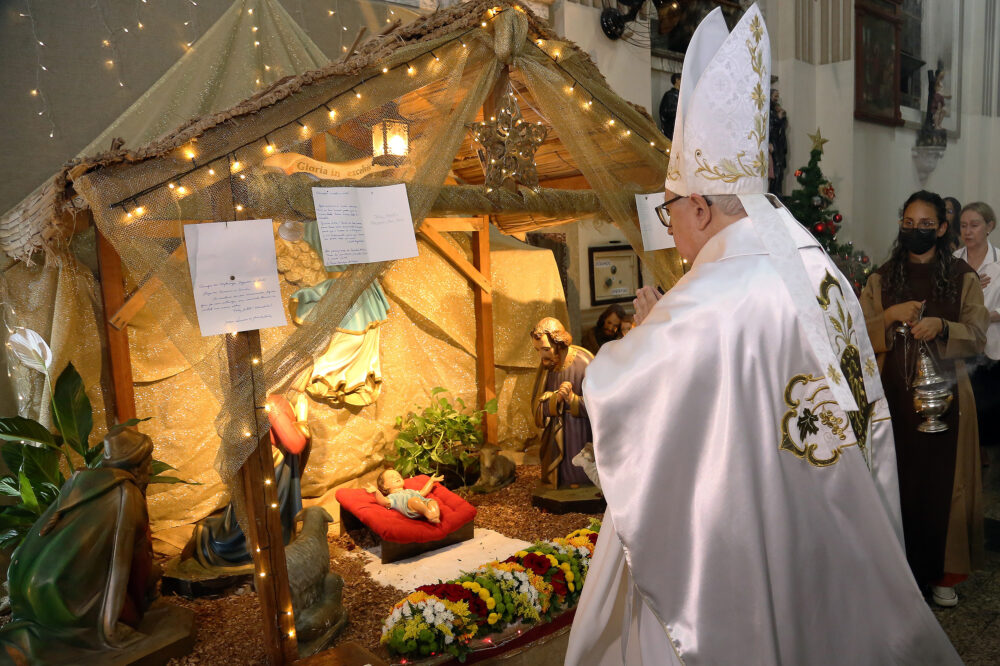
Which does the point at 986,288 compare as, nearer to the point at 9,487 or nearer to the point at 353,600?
the point at 353,600

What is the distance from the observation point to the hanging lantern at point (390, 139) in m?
2.94

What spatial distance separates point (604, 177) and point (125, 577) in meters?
2.87

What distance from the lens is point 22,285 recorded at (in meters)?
4.12

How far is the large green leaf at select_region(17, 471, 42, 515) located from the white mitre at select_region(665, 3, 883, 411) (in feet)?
11.1

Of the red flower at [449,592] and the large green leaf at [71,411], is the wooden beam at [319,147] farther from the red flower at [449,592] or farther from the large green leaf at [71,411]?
the red flower at [449,592]

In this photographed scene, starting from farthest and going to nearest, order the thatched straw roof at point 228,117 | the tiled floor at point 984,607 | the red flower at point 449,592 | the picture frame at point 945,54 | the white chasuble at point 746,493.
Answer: the picture frame at point 945,54
the tiled floor at point 984,607
the red flower at point 449,592
the thatched straw roof at point 228,117
the white chasuble at point 746,493

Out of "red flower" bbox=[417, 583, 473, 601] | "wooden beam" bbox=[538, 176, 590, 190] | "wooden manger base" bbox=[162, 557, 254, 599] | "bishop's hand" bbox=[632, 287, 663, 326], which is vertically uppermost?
"wooden beam" bbox=[538, 176, 590, 190]

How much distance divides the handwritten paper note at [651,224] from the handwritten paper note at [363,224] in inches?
58.6

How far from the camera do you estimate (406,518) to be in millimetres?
4383

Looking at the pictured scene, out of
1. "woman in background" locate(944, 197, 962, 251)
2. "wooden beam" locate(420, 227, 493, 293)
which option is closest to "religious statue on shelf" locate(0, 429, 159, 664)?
"wooden beam" locate(420, 227, 493, 293)

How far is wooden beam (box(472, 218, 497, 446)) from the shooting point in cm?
593

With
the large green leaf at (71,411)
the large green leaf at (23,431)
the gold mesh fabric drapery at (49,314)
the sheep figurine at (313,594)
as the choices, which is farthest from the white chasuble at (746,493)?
the gold mesh fabric drapery at (49,314)

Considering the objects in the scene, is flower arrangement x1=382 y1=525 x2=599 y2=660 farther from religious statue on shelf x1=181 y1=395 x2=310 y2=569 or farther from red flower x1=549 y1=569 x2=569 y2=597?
religious statue on shelf x1=181 y1=395 x2=310 y2=569

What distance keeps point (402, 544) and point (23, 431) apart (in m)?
2.11
